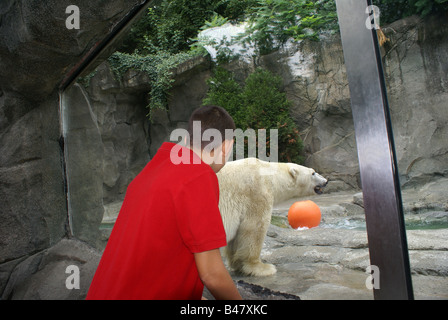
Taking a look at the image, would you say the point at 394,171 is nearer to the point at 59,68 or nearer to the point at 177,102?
the point at 59,68

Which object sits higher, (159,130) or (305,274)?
(159,130)

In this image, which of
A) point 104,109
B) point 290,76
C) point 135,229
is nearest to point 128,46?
point 104,109

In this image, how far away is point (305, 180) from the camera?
2.85 meters

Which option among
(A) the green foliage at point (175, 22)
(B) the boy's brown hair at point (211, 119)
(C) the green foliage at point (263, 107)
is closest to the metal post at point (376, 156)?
(B) the boy's brown hair at point (211, 119)

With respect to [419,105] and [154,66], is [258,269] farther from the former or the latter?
[154,66]

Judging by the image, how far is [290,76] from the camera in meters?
6.48

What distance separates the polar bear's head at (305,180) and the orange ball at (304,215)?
0.54m

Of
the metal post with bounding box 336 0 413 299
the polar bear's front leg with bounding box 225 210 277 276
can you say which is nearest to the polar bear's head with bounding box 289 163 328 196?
the polar bear's front leg with bounding box 225 210 277 276

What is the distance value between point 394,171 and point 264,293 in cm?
89

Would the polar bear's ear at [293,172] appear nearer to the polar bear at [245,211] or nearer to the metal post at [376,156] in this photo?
the polar bear at [245,211]

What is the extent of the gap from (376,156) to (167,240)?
0.59 m

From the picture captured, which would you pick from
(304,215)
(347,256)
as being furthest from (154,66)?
(347,256)
